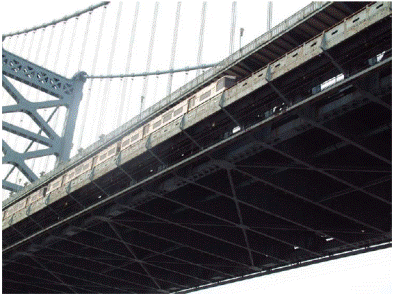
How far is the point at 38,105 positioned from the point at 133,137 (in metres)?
35.0

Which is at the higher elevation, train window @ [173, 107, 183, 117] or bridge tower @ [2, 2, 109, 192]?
bridge tower @ [2, 2, 109, 192]

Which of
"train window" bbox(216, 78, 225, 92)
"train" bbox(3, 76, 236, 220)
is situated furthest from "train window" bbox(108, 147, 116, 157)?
"train window" bbox(216, 78, 225, 92)

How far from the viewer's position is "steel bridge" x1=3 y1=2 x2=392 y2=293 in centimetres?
2808

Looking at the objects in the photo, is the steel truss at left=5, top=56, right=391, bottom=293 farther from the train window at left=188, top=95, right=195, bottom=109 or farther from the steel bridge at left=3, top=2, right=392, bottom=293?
the train window at left=188, top=95, right=195, bottom=109

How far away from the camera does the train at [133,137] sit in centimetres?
3447

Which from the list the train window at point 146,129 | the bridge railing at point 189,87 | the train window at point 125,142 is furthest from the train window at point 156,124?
the train window at point 125,142

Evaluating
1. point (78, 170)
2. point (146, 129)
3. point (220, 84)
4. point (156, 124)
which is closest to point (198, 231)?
point (146, 129)

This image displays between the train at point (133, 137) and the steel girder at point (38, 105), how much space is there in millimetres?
13594

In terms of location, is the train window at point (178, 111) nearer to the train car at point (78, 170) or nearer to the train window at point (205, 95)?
the train window at point (205, 95)

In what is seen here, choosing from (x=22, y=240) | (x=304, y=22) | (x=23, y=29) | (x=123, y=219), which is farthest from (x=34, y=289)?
(x=304, y=22)

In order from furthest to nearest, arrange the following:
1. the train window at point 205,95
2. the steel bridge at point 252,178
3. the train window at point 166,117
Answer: the train window at point 166,117 → the train window at point 205,95 → the steel bridge at point 252,178

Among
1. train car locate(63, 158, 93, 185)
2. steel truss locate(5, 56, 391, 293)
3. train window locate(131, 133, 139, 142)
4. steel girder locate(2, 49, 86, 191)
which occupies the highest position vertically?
steel girder locate(2, 49, 86, 191)

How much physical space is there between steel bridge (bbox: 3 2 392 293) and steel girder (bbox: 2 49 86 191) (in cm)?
1163

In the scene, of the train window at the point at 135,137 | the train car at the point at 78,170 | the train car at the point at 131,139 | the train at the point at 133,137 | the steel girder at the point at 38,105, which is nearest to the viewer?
the train at the point at 133,137
